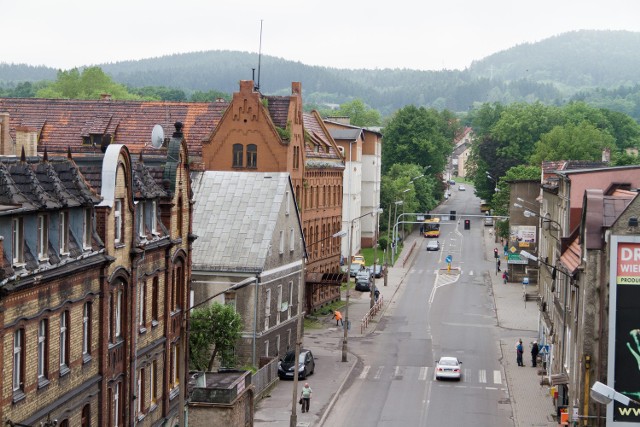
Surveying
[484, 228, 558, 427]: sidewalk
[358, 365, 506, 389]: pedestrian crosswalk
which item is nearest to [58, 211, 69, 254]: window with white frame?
[484, 228, 558, 427]: sidewalk

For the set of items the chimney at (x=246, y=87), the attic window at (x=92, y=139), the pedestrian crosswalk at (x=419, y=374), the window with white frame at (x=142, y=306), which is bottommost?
the pedestrian crosswalk at (x=419, y=374)

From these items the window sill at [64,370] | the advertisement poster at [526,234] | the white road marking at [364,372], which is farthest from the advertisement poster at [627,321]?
the advertisement poster at [526,234]

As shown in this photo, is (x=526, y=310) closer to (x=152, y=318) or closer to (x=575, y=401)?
(x=575, y=401)

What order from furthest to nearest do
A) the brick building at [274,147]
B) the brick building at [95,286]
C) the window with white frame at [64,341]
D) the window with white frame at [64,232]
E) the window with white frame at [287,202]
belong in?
the brick building at [274,147] < the window with white frame at [287,202] < the window with white frame at [64,341] < the window with white frame at [64,232] < the brick building at [95,286]

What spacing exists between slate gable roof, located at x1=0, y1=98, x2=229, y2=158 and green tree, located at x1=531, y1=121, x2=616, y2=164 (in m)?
66.6

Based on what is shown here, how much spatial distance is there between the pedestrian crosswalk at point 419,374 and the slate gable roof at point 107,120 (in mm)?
19518

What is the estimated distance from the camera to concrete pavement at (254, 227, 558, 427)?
49.3 meters

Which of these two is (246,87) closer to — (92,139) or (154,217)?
(92,139)

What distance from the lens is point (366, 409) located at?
167 ft

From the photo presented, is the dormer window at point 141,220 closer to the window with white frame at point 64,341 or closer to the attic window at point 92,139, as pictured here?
the window with white frame at point 64,341

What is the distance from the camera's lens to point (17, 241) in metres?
25.6

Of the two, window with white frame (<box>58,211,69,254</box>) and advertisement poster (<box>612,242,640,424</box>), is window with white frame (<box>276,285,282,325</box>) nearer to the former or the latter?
advertisement poster (<box>612,242,640,424</box>)

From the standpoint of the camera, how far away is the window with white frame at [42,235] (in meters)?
26.9

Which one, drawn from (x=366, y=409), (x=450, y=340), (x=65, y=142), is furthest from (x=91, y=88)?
(x=366, y=409)
